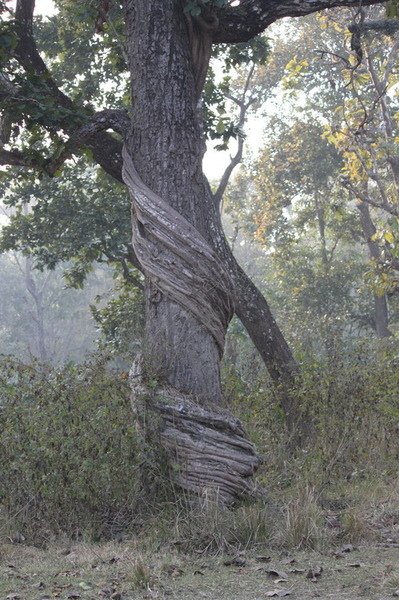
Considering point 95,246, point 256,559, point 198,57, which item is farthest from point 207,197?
point 95,246

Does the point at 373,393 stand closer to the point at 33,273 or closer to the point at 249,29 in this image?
the point at 249,29

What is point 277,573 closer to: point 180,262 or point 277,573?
point 277,573

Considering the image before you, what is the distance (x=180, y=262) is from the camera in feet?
22.2

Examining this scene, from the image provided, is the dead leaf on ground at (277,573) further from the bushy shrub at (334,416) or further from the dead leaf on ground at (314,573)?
the bushy shrub at (334,416)

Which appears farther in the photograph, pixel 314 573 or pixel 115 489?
pixel 115 489

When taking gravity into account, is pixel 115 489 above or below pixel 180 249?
below

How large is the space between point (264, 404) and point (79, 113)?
323cm

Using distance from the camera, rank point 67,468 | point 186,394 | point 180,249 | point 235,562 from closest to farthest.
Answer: point 235,562 → point 67,468 → point 186,394 → point 180,249

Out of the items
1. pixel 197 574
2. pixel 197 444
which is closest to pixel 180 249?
pixel 197 444

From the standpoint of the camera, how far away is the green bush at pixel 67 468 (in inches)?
243

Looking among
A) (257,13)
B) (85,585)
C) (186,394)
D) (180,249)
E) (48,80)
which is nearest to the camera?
(85,585)

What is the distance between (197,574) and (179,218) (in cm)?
262

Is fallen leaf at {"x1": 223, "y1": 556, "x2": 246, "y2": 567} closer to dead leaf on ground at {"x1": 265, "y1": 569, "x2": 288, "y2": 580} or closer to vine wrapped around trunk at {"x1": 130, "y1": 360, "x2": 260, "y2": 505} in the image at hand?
dead leaf on ground at {"x1": 265, "y1": 569, "x2": 288, "y2": 580}

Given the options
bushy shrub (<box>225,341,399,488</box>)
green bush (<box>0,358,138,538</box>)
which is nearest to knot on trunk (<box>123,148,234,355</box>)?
green bush (<box>0,358,138,538</box>)
